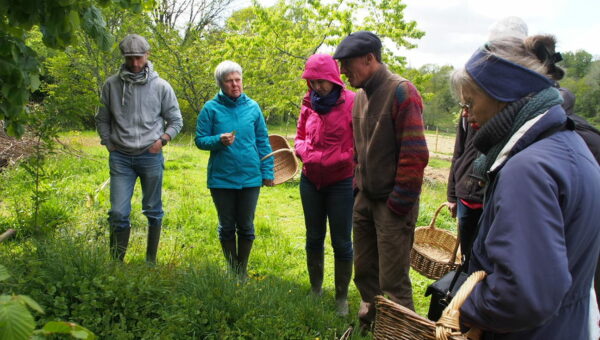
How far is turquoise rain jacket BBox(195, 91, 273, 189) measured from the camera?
3555 millimetres

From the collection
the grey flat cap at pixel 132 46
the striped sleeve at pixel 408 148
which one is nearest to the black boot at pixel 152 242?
the grey flat cap at pixel 132 46

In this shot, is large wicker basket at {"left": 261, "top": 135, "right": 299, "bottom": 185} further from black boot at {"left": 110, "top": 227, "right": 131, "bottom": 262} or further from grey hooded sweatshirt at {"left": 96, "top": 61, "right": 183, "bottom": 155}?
black boot at {"left": 110, "top": 227, "right": 131, "bottom": 262}

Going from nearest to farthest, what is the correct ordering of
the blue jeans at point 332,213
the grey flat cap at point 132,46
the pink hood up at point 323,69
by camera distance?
1. the pink hood up at point 323,69
2. the blue jeans at point 332,213
3. the grey flat cap at point 132,46

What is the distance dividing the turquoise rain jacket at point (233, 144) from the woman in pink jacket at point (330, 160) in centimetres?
46

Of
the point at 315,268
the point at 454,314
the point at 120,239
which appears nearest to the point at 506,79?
the point at 454,314

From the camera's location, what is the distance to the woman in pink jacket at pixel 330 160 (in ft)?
10.3

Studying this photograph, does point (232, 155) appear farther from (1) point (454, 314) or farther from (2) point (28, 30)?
(1) point (454, 314)

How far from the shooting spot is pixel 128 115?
3744 mm

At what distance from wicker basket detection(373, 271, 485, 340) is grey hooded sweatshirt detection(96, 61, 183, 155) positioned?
2789mm

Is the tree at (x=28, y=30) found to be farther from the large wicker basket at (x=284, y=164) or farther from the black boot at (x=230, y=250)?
the large wicker basket at (x=284, y=164)

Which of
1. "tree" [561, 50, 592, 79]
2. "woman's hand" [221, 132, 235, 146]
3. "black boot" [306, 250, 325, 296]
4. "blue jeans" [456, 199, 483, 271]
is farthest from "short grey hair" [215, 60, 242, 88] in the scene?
"tree" [561, 50, 592, 79]

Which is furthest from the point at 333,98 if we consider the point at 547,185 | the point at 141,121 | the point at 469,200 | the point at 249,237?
the point at 547,185

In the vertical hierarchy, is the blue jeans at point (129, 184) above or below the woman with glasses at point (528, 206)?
below

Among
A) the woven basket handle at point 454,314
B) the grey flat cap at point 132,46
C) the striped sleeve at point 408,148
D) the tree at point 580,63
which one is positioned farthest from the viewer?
the tree at point 580,63
